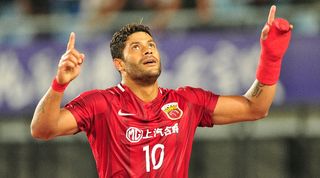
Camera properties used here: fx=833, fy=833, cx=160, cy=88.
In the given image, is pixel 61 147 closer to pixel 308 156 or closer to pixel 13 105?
pixel 13 105

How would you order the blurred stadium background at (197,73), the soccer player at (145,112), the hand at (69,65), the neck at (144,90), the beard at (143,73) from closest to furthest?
the hand at (69,65) → the soccer player at (145,112) → the beard at (143,73) → the neck at (144,90) → the blurred stadium background at (197,73)

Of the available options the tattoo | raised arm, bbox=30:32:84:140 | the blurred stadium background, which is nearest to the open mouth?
raised arm, bbox=30:32:84:140

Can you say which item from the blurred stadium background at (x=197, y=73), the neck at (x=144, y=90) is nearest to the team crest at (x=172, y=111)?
the neck at (x=144, y=90)

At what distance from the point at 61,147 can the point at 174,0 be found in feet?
6.21

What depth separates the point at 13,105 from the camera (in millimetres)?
8406

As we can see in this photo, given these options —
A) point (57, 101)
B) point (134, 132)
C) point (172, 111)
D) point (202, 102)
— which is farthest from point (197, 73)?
point (57, 101)

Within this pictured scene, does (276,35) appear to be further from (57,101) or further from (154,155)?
(57,101)

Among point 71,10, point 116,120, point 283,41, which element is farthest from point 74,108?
point 71,10

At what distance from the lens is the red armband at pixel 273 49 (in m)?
4.59

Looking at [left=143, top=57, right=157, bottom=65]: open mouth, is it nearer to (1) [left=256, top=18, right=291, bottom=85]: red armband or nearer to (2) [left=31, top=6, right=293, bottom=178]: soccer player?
(2) [left=31, top=6, right=293, bottom=178]: soccer player

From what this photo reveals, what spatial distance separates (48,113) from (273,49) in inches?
51.1

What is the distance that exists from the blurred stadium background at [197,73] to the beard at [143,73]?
10.8 feet

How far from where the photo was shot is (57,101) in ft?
14.1

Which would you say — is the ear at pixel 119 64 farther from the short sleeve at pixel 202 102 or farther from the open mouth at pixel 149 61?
the short sleeve at pixel 202 102
